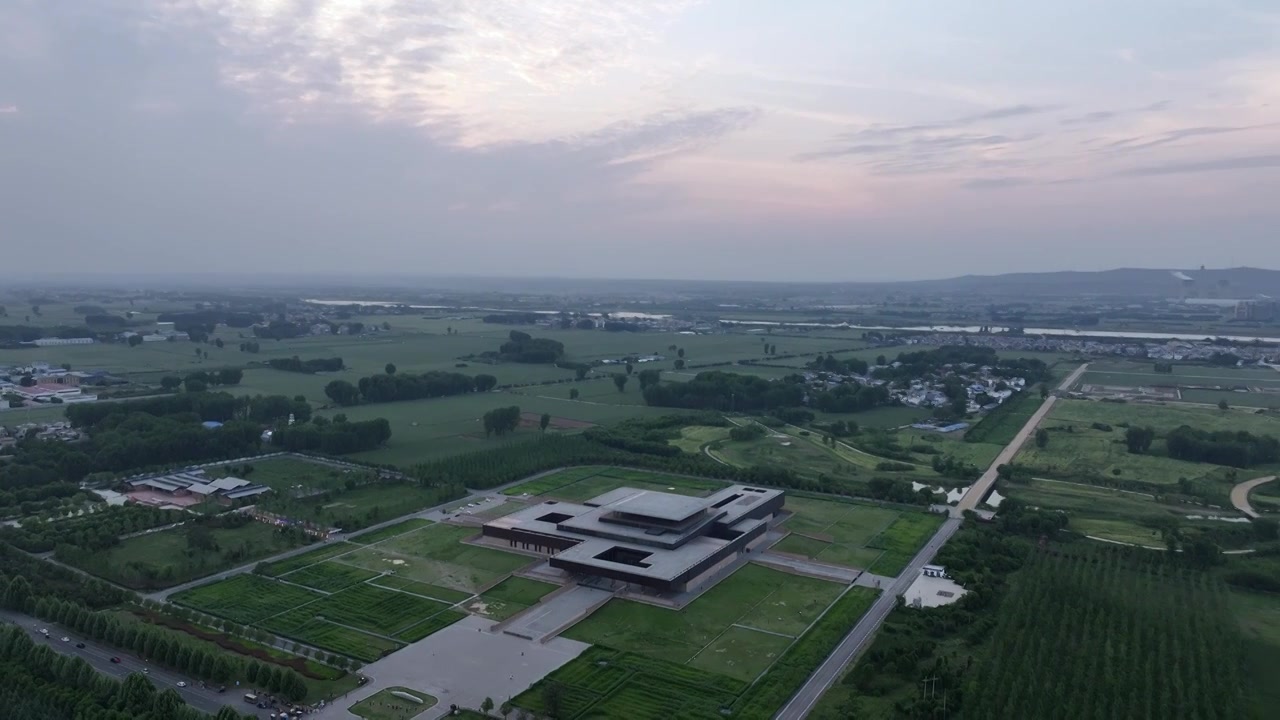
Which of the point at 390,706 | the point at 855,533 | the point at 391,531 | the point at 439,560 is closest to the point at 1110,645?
the point at 855,533

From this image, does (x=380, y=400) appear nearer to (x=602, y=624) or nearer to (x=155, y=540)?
(x=155, y=540)

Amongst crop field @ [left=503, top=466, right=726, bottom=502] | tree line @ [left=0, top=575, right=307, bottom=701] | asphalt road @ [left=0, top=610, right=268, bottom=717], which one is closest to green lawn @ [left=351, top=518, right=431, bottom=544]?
crop field @ [left=503, top=466, right=726, bottom=502]

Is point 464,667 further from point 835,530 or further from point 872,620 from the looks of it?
point 835,530

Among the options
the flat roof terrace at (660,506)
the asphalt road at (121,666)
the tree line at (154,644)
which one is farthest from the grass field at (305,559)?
the flat roof terrace at (660,506)

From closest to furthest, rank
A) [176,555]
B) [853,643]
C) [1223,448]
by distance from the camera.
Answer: [853,643] < [176,555] < [1223,448]

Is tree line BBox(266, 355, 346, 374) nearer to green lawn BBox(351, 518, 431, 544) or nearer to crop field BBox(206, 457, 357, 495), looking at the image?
crop field BBox(206, 457, 357, 495)

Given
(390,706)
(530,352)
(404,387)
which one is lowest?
(390,706)

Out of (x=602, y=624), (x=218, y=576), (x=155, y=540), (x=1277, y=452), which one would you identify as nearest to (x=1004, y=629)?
(x=602, y=624)
